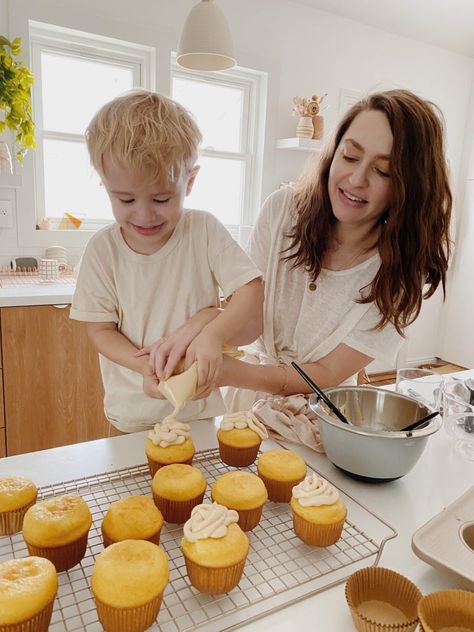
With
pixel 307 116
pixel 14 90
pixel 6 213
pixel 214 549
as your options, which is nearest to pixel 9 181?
pixel 6 213

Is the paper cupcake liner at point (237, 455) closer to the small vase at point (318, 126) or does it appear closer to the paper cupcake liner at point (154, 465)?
the paper cupcake liner at point (154, 465)

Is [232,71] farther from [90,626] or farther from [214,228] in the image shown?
[90,626]

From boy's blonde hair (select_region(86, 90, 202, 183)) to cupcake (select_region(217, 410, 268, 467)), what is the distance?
0.49 meters

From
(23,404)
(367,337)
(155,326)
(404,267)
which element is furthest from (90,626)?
(23,404)

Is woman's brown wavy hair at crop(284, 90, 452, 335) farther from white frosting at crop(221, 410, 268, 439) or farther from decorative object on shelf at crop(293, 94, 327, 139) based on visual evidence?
decorative object on shelf at crop(293, 94, 327, 139)

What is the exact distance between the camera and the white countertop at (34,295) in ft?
6.98

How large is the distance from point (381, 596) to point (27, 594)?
431mm

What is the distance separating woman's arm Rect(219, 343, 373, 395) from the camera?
1147 mm

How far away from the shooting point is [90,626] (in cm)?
59

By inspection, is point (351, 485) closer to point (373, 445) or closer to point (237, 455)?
point (373, 445)

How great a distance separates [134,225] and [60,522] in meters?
0.54

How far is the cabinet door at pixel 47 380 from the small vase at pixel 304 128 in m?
1.98

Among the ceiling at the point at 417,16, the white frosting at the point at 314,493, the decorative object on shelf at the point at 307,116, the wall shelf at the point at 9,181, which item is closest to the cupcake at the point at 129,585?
the white frosting at the point at 314,493

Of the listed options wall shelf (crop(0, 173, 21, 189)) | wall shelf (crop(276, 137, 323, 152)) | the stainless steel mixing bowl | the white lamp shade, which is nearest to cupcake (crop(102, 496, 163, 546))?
the stainless steel mixing bowl
